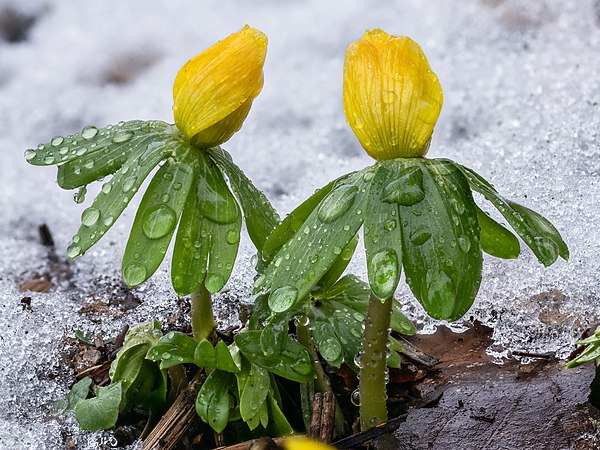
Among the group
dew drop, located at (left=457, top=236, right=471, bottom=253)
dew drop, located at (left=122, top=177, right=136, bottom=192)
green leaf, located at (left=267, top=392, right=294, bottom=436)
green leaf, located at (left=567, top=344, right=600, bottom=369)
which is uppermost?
dew drop, located at (left=122, top=177, right=136, bottom=192)

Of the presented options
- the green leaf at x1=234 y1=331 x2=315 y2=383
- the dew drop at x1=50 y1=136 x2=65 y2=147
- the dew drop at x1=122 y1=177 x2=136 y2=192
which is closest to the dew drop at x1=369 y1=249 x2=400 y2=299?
the green leaf at x1=234 y1=331 x2=315 y2=383

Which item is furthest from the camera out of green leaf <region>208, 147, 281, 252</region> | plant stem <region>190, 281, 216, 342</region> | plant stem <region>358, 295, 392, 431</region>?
plant stem <region>190, 281, 216, 342</region>

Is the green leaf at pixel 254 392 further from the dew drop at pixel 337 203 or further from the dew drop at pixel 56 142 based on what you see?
the dew drop at pixel 56 142

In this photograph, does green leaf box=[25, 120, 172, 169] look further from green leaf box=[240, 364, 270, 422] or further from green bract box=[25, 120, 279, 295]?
green leaf box=[240, 364, 270, 422]

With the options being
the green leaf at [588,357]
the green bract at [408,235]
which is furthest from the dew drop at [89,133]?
the green leaf at [588,357]

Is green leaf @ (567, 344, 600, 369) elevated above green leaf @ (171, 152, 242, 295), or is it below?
below
